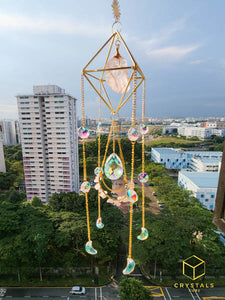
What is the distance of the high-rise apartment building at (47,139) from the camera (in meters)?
13.9

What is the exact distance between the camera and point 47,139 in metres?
14.5

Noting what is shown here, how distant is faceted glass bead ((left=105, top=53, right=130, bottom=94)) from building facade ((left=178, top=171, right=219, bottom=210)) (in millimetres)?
13174

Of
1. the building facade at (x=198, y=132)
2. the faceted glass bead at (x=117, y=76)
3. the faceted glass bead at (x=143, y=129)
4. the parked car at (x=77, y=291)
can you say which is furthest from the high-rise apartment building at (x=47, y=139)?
the building facade at (x=198, y=132)

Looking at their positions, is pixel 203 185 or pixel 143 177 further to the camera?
pixel 203 185

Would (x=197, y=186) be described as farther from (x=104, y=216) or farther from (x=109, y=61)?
(x=109, y=61)

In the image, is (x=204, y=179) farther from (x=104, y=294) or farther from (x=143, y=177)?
(x=143, y=177)

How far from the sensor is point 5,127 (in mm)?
39812

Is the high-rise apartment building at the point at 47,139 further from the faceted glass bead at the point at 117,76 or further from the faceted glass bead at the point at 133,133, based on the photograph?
the faceted glass bead at the point at 133,133

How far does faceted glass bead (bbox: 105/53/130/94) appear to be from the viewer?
77.2 inches

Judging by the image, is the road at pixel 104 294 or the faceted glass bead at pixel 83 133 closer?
the faceted glass bead at pixel 83 133

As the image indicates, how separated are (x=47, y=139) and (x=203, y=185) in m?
13.6

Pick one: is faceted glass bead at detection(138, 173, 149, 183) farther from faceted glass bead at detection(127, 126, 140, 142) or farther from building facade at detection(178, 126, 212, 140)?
building facade at detection(178, 126, 212, 140)

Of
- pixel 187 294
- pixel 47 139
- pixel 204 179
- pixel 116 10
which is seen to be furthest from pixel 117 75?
pixel 204 179

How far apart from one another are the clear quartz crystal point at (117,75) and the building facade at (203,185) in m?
13.2
